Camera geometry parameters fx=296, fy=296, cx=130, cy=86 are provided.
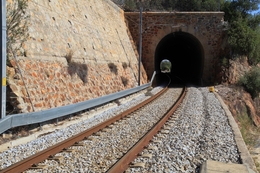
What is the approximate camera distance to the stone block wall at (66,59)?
8633 millimetres

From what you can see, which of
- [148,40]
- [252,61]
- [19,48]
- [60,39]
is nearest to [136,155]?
[19,48]

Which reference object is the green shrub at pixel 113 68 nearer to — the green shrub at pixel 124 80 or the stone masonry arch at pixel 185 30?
the green shrub at pixel 124 80

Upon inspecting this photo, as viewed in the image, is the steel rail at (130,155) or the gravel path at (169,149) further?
the gravel path at (169,149)

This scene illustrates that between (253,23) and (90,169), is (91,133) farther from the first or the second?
(253,23)

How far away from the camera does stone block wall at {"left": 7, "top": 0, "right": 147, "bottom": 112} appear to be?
28.3 ft

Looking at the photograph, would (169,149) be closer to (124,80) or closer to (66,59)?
(66,59)

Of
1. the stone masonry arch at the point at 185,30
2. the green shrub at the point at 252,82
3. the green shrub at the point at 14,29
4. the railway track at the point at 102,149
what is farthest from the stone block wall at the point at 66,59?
the green shrub at the point at 252,82

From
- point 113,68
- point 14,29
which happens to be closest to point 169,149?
point 14,29

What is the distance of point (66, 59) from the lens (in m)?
11.8

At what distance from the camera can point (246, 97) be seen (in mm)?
20484

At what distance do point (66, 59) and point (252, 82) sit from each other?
52.1ft

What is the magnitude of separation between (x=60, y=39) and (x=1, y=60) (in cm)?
525

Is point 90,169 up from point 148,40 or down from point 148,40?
down

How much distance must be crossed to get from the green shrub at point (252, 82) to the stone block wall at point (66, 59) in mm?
8705
